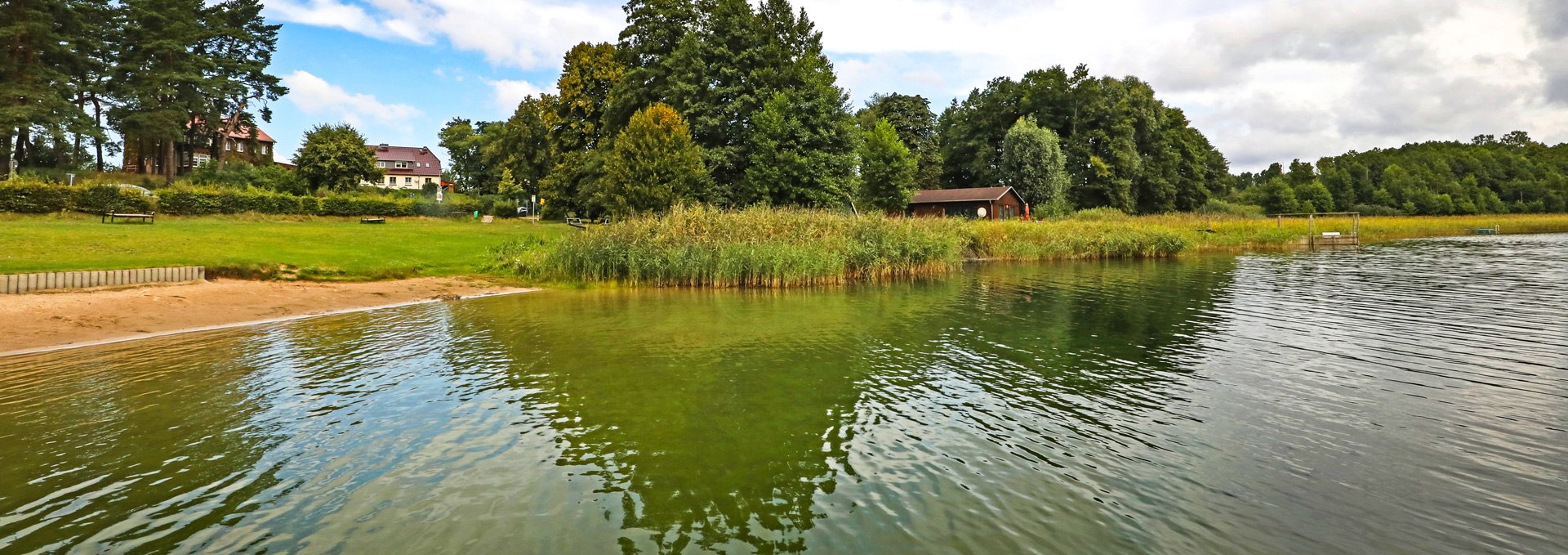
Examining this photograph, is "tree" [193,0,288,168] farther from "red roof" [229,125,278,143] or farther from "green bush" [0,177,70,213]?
"green bush" [0,177,70,213]

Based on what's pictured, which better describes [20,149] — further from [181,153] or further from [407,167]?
[407,167]

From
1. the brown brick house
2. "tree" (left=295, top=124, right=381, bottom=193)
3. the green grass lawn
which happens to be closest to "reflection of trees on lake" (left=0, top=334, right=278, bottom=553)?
the green grass lawn

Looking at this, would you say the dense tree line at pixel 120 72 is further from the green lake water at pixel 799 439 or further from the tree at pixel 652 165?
the green lake water at pixel 799 439

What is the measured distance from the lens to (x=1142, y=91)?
84.6m

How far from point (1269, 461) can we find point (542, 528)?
24.6 ft

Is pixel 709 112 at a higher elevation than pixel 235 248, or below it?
higher

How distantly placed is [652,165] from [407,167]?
337 feet

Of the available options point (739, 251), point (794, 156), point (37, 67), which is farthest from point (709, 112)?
point (37, 67)

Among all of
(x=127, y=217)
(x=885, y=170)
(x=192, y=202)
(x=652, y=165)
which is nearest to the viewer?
(x=127, y=217)

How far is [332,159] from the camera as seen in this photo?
169ft

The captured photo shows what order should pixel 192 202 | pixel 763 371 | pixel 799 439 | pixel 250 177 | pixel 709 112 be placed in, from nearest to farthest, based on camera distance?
1. pixel 799 439
2. pixel 763 371
3. pixel 192 202
4. pixel 709 112
5. pixel 250 177

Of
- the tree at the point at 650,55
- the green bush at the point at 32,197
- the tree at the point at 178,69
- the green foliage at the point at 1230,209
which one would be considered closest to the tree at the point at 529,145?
the tree at the point at 650,55

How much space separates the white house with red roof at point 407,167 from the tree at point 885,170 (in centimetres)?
9009

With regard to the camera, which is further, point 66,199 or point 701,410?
point 66,199
